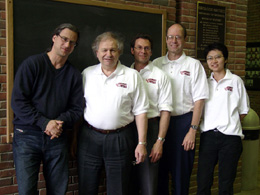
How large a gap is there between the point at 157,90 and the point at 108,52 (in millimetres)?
564

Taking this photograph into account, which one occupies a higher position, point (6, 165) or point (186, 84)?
point (186, 84)

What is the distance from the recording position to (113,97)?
2307mm

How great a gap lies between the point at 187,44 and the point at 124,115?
153cm

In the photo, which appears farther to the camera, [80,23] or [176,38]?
[80,23]

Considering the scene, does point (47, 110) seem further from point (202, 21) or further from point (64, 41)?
point (202, 21)

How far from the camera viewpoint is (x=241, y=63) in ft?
12.6

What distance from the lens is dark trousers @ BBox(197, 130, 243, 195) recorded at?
2.64 meters

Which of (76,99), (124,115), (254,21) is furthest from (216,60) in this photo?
(254,21)

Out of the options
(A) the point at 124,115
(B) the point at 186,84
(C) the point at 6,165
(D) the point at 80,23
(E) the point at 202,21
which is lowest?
(C) the point at 6,165

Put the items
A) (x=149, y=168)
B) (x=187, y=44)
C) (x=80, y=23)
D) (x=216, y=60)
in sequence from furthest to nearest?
(x=187, y=44), (x=80, y=23), (x=216, y=60), (x=149, y=168)

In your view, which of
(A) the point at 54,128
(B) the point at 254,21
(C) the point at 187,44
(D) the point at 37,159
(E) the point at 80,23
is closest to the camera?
(A) the point at 54,128

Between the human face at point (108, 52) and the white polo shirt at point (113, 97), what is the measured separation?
9 cm

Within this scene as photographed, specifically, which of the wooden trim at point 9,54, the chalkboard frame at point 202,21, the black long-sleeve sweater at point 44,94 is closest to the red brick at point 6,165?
the wooden trim at point 9,54

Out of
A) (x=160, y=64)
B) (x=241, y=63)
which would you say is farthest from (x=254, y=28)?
(x=160, y=64)
